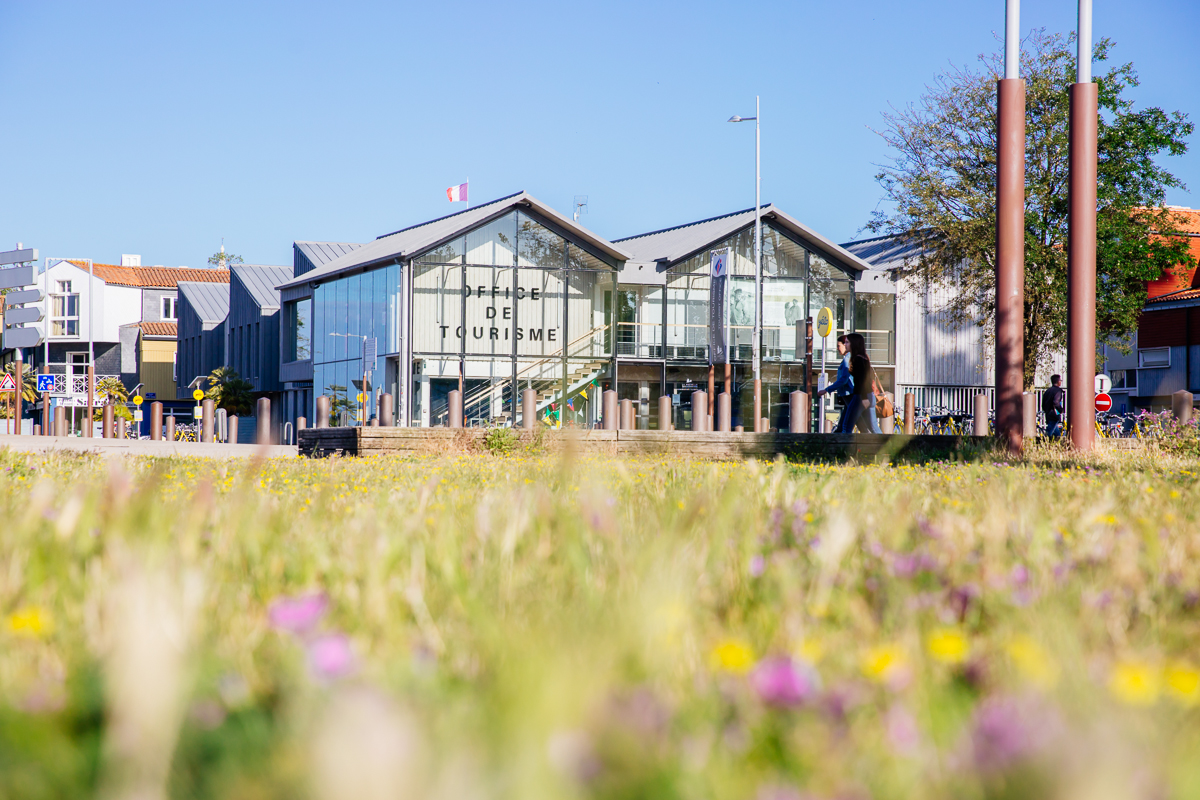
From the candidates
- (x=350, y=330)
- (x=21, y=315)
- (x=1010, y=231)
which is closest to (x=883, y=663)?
(x=1010, y=231)

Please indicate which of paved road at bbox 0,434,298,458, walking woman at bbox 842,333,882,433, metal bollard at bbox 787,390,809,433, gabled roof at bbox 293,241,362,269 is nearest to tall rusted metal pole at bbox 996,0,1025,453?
walking woman at bbox 842,333,882,433

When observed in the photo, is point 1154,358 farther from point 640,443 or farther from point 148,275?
point 148,275

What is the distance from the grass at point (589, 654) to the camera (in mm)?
1120

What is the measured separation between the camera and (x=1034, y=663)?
166 cm

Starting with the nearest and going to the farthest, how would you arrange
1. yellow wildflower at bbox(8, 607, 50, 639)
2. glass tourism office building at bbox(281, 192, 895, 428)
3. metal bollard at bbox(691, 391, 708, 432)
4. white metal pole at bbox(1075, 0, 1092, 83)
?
yellow wildflower at bbox(8, 607, 50, 639), white metal pole at bbox(1075, 0, 1092, 83), metal bollard at bbox(691, 391, 708, 432), glass tourism office building at bbox(281, 192, 895, 428)

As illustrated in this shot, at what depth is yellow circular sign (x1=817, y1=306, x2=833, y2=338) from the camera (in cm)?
3419

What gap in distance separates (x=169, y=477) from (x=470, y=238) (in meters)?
25.1

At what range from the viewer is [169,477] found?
7.74m

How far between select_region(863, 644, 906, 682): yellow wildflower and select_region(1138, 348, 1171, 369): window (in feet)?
163

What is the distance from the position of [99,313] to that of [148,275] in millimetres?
4890

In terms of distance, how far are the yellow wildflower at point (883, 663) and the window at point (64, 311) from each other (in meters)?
79.1

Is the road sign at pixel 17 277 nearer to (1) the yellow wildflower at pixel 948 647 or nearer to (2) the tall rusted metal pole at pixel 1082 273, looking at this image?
(2) the tall rusted metal pole at pixel 1082 273

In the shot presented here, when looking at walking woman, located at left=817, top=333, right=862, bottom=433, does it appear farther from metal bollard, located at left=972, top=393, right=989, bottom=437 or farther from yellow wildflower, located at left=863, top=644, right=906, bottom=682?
yellow wildflower, located at left=863, top=644, right=906, bottom=682

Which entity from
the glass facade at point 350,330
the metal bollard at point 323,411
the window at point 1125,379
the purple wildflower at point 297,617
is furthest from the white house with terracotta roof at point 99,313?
the purple wildflower at point 297,617
